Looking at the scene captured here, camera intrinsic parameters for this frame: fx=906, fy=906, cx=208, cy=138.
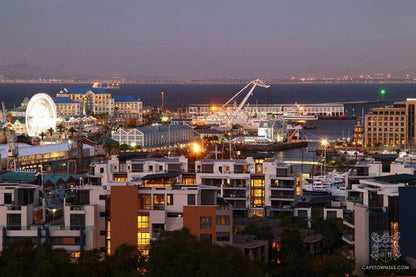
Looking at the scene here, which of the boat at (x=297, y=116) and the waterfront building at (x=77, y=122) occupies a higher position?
the waterfront building at (x=77, y=122)

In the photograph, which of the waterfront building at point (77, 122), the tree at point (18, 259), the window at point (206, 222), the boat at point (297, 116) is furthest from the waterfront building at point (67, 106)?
the tree at point (18, 259)

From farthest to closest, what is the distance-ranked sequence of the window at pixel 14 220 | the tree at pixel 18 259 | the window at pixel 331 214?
1. the window at pixel 331 214
2. the window at pixel 14 220
3. the tree at pixel 18 259

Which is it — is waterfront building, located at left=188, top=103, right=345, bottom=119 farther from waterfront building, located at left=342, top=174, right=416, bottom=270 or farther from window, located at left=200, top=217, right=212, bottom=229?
window, located at left=200, top=217, right=212, bottom=229

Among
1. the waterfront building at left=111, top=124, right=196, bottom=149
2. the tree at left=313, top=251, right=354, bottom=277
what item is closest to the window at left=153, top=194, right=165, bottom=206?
the tree at left=313, top=251, right=354, bottom=277

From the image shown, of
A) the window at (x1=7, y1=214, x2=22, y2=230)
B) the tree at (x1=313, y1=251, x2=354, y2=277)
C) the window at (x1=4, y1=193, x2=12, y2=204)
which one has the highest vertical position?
the window at (x1=4, y1=193, x2=12, y2=204)

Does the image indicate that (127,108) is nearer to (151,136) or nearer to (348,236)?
(151,136)

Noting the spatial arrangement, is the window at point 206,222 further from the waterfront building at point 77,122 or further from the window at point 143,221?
the waterfront building at point 77,122
